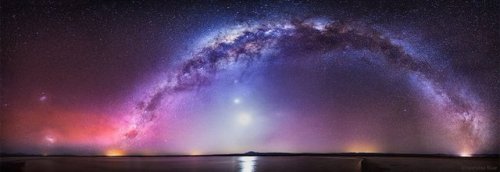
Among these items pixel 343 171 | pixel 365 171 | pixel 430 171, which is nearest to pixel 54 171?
pixel 343 171

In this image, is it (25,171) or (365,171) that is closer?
(25,171)

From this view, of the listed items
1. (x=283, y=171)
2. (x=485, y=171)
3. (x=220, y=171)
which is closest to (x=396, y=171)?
(x=485, y=171)

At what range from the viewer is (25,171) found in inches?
1245

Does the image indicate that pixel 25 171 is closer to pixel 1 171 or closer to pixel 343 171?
pixel 1 171

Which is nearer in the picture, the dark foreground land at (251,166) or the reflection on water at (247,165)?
the dark foreground land at (251,166)

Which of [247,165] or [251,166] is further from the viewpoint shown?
[247,165]

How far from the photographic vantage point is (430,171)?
3294 cm

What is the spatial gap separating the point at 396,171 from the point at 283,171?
9.93 m

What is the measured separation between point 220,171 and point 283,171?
19.3 ft

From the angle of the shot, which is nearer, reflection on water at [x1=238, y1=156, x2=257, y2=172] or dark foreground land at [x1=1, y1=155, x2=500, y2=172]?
dark foreground land at [x1=1, y1=155, x2=500, y2=172]

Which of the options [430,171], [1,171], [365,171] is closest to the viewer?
[1,171]

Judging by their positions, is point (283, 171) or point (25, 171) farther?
point (283, 171)

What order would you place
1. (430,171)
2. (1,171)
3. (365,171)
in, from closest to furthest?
(1,171)
(430,171)
(365,171)

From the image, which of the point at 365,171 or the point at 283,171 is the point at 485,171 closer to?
the point at 365,171
